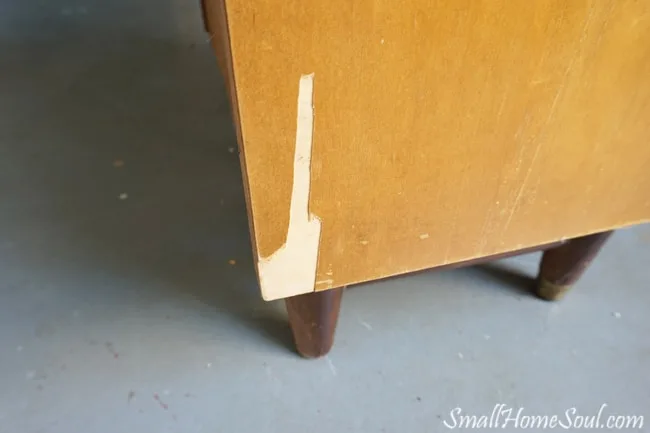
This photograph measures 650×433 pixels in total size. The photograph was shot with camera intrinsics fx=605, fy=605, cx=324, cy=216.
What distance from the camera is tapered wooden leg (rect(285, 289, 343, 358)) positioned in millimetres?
665

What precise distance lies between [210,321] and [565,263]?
47cm

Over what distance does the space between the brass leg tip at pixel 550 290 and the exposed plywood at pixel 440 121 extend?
0.67 feet

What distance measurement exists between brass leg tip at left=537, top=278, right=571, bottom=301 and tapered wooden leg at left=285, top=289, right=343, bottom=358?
0.30 meters

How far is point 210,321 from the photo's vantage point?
803 mm

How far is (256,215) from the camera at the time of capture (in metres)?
0.50

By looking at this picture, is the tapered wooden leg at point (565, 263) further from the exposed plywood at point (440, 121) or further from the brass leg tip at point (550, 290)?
the exposed plywood at point (440, 121)

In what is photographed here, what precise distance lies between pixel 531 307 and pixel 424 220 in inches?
13.7

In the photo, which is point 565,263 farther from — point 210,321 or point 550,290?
point 210,321

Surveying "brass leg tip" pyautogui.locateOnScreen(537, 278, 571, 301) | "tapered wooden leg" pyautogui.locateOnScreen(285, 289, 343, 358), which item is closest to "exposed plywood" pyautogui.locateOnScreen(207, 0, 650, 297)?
"tapered wooden leg" pyautogui.locateOnScreen(285, 289, 343, 358)

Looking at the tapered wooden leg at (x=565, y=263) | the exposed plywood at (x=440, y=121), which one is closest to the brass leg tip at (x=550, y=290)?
the tapered wooden leg at (x=565, y=263)

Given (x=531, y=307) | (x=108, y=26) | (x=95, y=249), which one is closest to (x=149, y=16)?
(x=108, y=26)

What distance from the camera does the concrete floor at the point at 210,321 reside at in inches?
28.5

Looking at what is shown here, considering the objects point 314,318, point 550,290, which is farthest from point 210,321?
point 550,290

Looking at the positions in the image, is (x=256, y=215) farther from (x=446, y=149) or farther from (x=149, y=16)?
(x=149, y=16)
